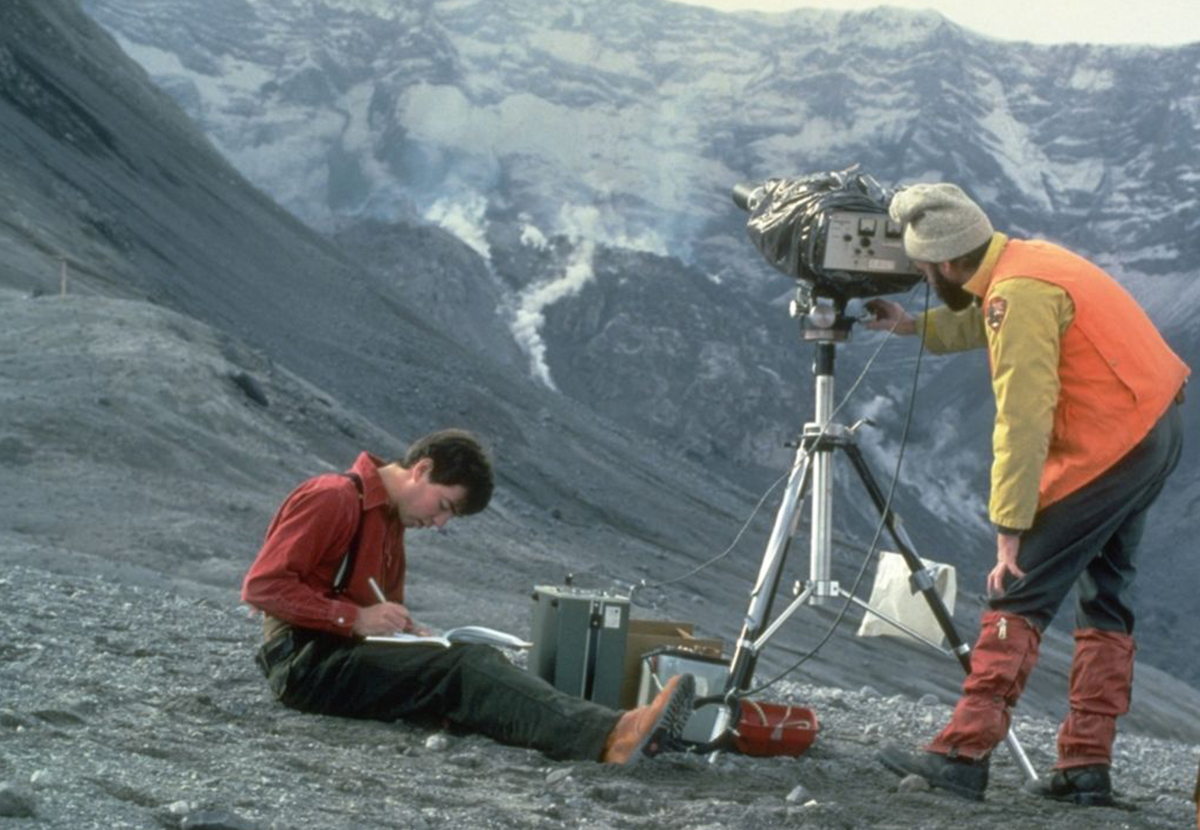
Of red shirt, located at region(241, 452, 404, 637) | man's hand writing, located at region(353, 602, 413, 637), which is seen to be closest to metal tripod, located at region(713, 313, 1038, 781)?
man's hand writing, located at region(353, 602, 413, 637)

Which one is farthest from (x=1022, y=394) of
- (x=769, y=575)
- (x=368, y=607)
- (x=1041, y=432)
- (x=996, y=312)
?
(x=368, y=607)

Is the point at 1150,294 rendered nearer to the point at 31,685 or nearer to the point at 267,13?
the point at 267,13

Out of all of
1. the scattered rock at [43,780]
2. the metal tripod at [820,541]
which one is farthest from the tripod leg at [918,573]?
the scattered rock at [43,780]

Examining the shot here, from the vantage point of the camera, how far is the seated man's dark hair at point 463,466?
527 cm

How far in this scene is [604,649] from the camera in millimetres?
5582

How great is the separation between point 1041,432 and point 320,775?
2021 millimetres

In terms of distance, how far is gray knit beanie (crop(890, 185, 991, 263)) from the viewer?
5.09 metres

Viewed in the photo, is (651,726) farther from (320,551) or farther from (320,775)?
(320,551)

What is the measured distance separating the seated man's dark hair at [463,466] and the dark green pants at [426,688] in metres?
0.42

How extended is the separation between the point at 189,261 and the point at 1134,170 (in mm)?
74351

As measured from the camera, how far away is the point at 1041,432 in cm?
487

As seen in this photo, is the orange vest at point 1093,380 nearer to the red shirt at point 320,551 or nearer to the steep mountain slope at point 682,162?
the red shirt at point 320,551

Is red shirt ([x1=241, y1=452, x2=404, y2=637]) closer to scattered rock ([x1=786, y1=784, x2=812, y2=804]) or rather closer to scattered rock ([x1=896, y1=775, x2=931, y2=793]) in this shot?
scattered rock ([x1=786, y1=784, x2=812, y2=804])

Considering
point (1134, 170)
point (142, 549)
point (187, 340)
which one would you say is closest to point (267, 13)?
point (1134, 170)
